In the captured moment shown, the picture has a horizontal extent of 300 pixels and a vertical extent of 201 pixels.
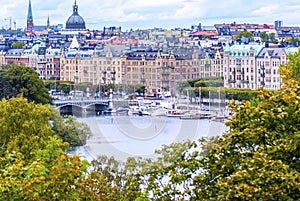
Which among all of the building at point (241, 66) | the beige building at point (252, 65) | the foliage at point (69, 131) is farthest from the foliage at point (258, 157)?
the building at point (241, 66)

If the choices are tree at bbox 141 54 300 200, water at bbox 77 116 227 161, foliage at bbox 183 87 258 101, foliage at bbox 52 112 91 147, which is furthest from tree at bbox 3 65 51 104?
tree at bbox 141 54 300 200

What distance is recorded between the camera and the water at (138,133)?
12.7m

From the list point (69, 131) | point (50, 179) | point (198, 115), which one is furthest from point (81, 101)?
point (50, 179)

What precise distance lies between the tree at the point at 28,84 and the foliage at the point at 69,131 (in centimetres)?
212

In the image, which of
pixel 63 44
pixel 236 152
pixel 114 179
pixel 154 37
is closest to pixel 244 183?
pixel 236 152

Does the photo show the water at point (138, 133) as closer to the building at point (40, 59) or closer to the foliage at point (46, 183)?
the foliage at point (46, 183)

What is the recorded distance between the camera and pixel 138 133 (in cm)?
1662

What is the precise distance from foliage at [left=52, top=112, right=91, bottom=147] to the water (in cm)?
12

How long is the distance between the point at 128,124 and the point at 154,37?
603 inches

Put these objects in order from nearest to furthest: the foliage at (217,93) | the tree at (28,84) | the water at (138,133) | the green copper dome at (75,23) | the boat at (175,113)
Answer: the water at (138,133), the tree at (28,84), the boat at (175,113), the foliage at (217,93), the green copper dome at (75,23)

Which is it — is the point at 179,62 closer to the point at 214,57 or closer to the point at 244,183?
the point at 214,57

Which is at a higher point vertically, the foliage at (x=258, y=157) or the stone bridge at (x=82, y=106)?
the foliage at (x=258, y=157)

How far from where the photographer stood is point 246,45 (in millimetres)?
28875

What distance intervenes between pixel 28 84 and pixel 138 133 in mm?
1937
